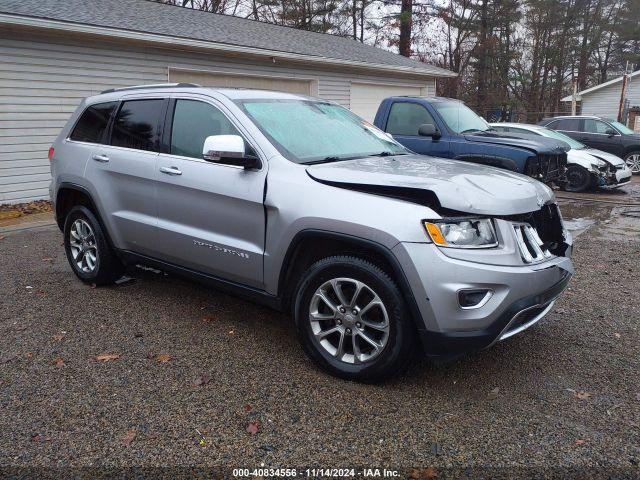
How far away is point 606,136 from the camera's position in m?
15.0

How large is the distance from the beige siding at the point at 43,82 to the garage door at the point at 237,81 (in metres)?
0.33

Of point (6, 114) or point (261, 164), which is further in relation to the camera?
point (6, 114)

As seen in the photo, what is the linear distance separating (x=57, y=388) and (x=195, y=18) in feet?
43.0

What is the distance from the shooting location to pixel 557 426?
115 inches

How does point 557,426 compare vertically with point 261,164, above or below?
below

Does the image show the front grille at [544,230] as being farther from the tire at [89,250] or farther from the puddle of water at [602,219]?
the puddle of water at [602,219]

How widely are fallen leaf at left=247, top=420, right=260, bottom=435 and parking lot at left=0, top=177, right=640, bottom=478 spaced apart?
0.01 metres

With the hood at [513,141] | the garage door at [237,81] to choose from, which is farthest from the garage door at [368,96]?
the hood at [513,141]

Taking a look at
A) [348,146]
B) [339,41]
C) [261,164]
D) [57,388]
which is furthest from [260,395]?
[339,41]

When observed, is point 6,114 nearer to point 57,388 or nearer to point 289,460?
point 57,388

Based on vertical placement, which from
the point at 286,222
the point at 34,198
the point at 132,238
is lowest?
the point at 34,198

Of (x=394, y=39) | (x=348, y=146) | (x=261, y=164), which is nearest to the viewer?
(x=261, y=164)

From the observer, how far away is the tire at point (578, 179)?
12.2 metres

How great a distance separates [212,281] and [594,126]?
14564mm
